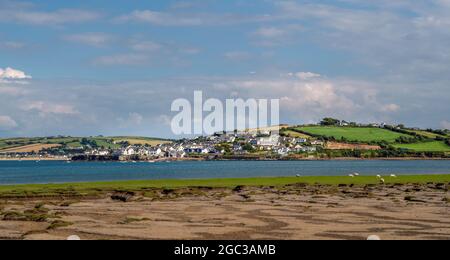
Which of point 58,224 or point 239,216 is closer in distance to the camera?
point 58,224

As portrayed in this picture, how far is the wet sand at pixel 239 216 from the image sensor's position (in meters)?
33.9

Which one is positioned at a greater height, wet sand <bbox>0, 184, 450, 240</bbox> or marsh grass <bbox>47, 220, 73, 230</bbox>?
marsh grass <bbox>47, 220, 73, 230</bbox>

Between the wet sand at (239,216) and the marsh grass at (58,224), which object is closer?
the wet sand at (239,216)

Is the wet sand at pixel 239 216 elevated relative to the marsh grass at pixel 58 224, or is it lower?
lower

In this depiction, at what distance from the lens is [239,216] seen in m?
43.0

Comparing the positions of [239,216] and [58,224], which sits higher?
[58,224]

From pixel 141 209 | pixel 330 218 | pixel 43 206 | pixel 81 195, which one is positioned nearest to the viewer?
pixel 330 218

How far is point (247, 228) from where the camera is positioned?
120 feet

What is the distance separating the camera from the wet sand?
A: 33906 mm

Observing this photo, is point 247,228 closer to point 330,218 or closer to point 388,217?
point 330,218

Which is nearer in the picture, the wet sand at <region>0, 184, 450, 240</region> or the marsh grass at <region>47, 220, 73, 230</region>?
the wet sand at <region>0, 184, 450, 240</region>
